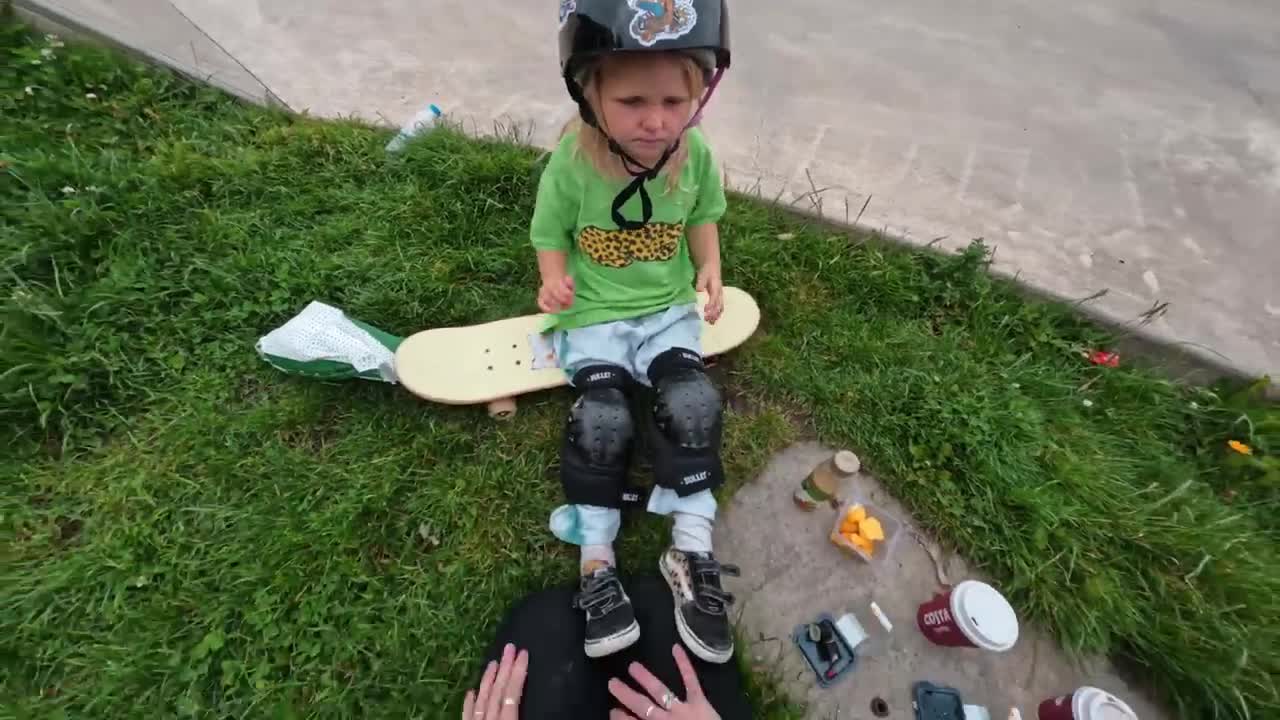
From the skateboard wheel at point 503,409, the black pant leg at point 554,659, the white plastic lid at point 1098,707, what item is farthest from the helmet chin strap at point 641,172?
the white plastic lid at point 1098,707

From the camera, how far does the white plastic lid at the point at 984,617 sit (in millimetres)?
1798

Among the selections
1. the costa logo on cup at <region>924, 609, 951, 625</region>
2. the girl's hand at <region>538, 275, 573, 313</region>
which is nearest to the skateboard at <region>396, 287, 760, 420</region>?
the girl's hand at <region>538, 275, 573, 313</region>

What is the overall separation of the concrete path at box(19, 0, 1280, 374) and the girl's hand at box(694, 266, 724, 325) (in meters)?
0.65

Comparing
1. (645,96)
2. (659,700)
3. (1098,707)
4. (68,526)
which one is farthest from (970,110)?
(68,526)

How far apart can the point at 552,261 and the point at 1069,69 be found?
10.2 ft

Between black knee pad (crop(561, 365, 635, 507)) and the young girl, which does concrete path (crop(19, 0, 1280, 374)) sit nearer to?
the young girl

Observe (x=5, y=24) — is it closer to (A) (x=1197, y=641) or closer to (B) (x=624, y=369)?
(B) (x=624, y=369)

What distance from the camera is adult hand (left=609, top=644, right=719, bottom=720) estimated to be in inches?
62.6

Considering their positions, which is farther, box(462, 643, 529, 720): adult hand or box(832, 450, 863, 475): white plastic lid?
box(832, 450, 863, 475): white plastic lid

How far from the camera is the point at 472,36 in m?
3.23

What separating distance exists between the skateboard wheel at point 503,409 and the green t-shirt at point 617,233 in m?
0.33

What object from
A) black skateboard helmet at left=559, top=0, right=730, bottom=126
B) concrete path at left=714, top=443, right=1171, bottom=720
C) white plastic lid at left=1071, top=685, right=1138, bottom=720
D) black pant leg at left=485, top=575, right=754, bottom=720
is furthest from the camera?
concrete path at left=714, top=443, right=1171, bottom=720

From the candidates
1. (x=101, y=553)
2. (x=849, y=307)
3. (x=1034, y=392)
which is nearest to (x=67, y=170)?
(x=101, y=553)

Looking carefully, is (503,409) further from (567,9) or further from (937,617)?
(937,617)
